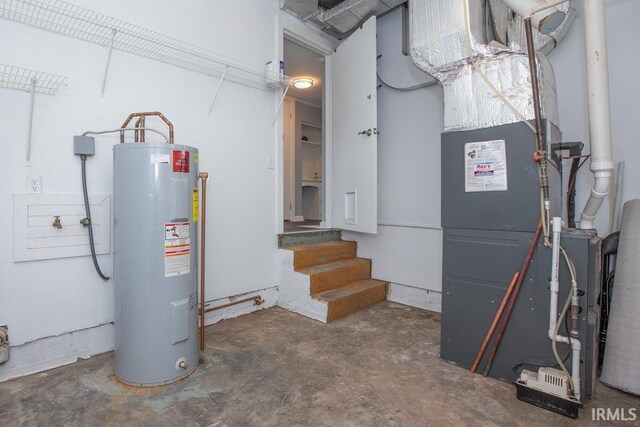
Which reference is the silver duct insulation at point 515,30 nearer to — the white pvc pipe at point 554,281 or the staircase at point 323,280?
the white pvc pipe at point 554,281

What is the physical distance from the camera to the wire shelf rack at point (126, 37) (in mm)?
1775

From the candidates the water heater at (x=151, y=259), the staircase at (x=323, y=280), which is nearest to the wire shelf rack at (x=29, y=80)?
the water heater at (x=151, y=259)

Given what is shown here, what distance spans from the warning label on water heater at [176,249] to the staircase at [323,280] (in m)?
1.22

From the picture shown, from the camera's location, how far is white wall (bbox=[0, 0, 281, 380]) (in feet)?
5.87

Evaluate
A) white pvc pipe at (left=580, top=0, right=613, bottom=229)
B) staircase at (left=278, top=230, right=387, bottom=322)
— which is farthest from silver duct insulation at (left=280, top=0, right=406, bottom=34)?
staircase at (left=278, top=230, right=387, bottom=322)

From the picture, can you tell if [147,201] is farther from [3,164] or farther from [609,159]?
[609,159]

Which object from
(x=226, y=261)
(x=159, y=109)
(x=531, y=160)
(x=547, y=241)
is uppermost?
(x=159, y=109)

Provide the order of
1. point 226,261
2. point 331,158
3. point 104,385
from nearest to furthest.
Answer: point 104,385 < point 226,261 < point 331,158

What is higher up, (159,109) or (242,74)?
(242,74)

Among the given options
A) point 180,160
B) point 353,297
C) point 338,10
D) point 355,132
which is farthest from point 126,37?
point 353,297

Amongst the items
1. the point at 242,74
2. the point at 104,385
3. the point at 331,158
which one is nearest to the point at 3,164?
the point at 104,385

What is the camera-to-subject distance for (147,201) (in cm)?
171

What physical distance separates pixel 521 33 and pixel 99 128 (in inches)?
109

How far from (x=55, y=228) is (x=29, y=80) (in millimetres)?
813
